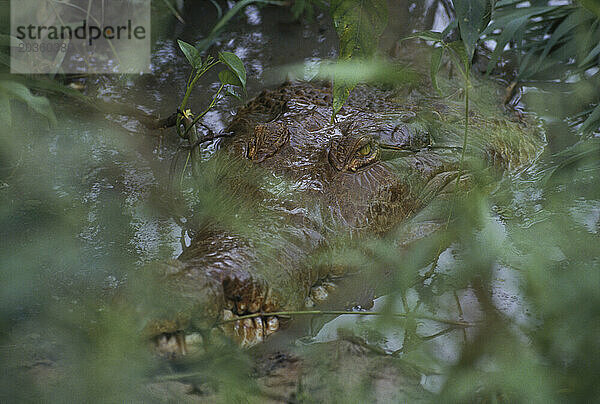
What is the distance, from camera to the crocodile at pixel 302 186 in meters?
2.21

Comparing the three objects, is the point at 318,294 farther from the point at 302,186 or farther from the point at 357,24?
the point at 357,24

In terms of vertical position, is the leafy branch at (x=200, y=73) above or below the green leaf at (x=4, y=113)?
above

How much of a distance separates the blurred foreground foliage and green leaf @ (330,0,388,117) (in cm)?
77

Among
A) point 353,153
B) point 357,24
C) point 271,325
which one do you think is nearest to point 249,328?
point 271,325

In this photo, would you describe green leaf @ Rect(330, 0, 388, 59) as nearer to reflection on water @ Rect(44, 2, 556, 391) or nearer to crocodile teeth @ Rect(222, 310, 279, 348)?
reflection on water @ Rect(44, 2, 556, 391)

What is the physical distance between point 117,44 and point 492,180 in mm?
3143

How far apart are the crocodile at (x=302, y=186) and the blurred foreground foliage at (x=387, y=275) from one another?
0.12m

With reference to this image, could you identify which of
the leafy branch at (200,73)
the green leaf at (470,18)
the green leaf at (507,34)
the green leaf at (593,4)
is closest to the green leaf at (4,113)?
the leafy branch at (200,73)

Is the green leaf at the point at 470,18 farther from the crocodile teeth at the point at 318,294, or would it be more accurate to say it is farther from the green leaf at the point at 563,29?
the green leaf at the point at 563,29

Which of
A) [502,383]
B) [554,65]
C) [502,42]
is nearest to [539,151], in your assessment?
[502,42]

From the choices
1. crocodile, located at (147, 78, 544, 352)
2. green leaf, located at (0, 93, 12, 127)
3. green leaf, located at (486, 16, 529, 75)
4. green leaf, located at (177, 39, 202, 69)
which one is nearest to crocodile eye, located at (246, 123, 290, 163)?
crocodile, located at (147, 78, 544, 352)

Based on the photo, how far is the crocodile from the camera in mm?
2205

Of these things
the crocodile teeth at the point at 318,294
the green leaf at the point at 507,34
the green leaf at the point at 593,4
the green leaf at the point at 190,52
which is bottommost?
the crocodile teeth at the point at 318,294

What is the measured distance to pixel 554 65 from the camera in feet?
15.7
